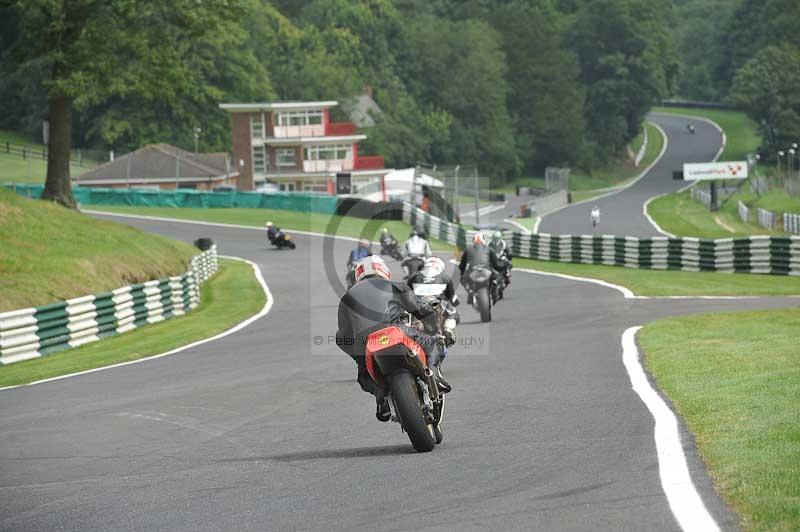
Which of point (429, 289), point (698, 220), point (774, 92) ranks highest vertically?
point (774, 92)

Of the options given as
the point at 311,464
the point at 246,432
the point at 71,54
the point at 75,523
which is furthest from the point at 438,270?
the point at 71,54

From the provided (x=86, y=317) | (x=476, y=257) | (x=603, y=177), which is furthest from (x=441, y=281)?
(x=603, y=177)

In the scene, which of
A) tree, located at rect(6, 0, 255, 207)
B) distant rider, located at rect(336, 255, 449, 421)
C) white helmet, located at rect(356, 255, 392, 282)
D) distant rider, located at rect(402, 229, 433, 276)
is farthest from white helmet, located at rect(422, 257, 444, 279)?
tree, located at rect(6, 0, 255, 207)

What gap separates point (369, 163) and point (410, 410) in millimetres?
90988

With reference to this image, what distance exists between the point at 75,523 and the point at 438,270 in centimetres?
610

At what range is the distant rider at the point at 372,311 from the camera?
9891mm

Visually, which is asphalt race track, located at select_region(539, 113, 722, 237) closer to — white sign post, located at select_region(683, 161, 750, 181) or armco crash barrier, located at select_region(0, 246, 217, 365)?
white sign post, located at select_region(683, 161, 750, 181)

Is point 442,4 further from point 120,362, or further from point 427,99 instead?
point 120,362

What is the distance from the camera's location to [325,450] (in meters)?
9.86

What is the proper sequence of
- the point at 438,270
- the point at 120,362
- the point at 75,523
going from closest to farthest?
the point at 75,523 → the point at 438,270 → the point at 120,362

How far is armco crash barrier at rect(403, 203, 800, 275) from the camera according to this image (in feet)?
109

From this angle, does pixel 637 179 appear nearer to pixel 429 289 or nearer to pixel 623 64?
pixel 623 64

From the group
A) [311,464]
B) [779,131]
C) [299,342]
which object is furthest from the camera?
[779,131]

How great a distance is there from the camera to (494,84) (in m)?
131
